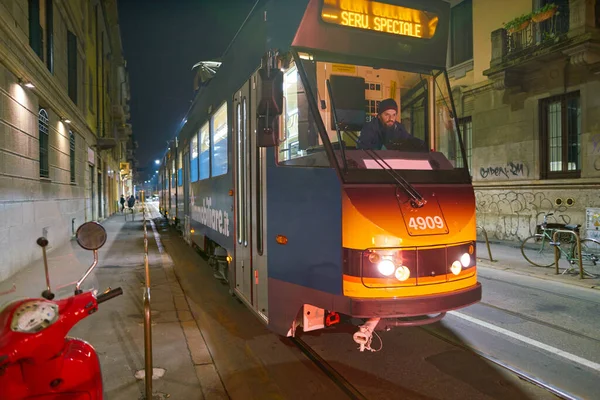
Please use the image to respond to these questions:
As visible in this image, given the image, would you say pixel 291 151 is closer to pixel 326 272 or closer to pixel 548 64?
pixel 326 272

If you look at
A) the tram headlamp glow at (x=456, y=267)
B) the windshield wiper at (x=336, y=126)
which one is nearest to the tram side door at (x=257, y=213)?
the windshield wiper at (x=336, y=126)

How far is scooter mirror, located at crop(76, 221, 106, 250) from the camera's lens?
2758mm

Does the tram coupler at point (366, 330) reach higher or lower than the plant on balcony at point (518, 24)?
lower

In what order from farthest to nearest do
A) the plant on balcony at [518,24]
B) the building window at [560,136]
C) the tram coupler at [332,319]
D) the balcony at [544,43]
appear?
1. the plant on balcony at [518,24]
2. the building window at [560,136]
3. the balcony at [544,43]
4. the tram coupler at [332,319]

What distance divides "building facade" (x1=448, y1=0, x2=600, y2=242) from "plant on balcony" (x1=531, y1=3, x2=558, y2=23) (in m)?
0.03

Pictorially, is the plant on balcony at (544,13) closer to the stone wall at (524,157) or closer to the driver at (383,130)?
the stone wall at (524,157)

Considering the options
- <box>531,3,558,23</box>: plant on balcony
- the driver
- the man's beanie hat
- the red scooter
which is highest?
<box>531,3,558,23</box>: plant on balcony

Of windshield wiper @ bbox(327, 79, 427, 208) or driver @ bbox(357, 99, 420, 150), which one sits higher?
driver @ bbox(357, 99, 420, 150)

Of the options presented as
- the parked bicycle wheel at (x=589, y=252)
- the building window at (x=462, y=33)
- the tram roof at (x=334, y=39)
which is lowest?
the parked bicycle wheel at (x=589, y=252)

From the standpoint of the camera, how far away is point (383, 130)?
439 cm

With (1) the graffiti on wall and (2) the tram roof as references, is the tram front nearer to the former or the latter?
(2) the tram roof

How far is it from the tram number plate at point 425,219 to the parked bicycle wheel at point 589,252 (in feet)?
23.3

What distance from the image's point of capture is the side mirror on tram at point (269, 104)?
3.83 m

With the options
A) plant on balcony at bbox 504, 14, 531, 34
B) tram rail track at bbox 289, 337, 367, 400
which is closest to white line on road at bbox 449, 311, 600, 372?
tram rail track at bbox 289, 337, 367, 400
